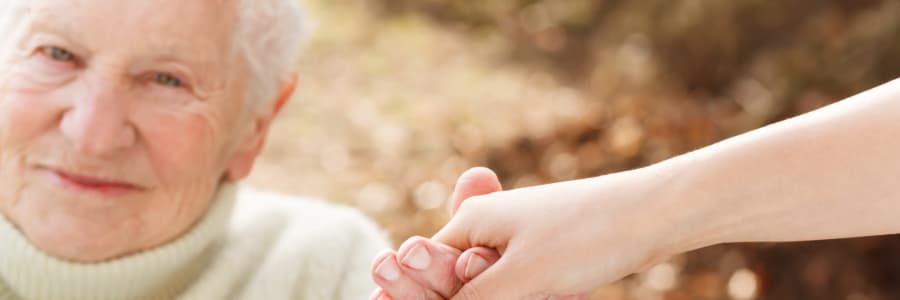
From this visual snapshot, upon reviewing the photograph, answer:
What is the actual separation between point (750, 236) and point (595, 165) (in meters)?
2.78

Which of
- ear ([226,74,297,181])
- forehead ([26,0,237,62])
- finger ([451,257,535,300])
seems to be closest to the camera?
finger ([451,257,535,300])

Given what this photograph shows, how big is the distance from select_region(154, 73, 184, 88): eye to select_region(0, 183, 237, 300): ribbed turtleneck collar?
0.94ft

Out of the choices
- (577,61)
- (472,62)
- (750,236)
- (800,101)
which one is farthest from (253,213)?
(472,62)

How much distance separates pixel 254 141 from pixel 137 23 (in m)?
0.42

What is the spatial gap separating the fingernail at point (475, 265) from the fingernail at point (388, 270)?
122mm

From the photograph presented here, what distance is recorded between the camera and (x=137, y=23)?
1.78 m

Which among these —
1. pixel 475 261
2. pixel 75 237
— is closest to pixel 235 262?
pixel 75 237

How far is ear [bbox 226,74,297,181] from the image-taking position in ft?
6.89

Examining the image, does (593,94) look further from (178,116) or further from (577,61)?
(178,116)

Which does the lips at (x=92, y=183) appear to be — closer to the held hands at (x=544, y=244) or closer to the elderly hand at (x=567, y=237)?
the held hands at (x=544, y=244)

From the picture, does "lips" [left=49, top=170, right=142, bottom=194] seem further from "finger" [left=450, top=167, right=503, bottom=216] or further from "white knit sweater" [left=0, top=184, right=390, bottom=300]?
"finger" [left=450, top=167, right=503, bottom=216]

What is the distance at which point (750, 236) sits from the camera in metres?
1.44

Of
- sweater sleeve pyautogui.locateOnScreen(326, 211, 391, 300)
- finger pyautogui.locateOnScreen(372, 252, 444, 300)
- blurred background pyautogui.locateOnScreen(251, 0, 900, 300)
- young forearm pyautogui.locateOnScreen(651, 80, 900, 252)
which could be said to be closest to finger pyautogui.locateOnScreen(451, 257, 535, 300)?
finger pyautogui.locateOnScreen(372, 252, 444, 300)

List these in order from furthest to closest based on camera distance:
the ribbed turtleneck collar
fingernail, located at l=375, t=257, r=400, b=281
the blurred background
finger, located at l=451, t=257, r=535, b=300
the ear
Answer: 1. the blurred background
2. the ear
3. the ribbed turtleneck collar
4. fingernail, located at l=375, t=257, r=400, b=281
5. finger, located at l=451, t=257, r=535, b=300
